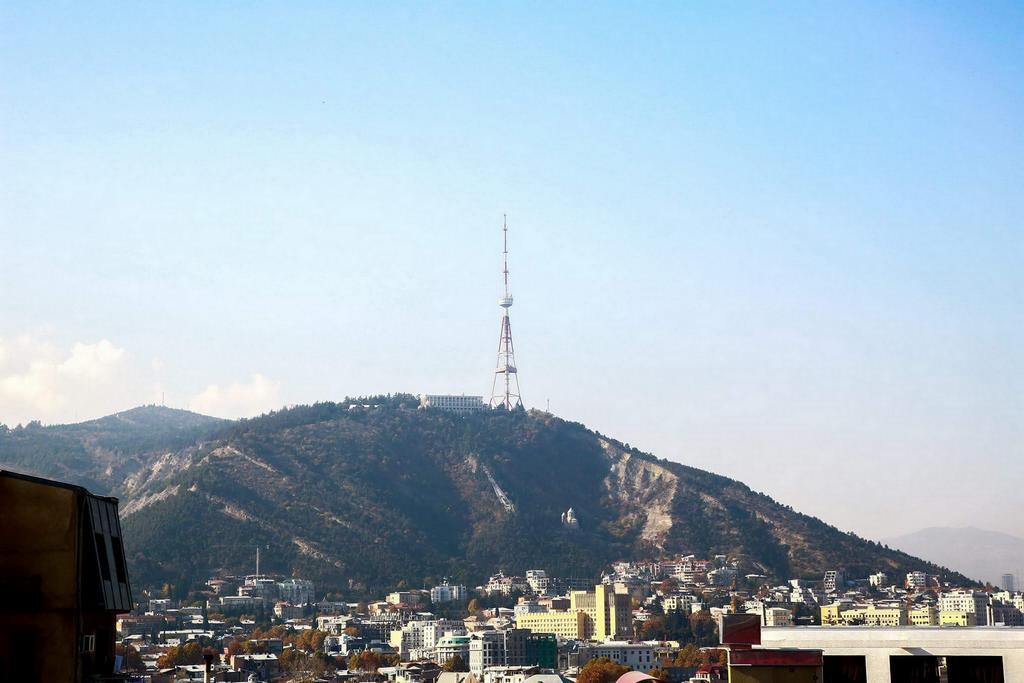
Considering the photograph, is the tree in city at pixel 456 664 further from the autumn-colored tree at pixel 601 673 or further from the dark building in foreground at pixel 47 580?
the dark building in foreground at pixel 47 580

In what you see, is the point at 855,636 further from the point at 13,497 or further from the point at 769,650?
the point at 13,497

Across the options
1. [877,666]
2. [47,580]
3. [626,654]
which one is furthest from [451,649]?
[47,580]

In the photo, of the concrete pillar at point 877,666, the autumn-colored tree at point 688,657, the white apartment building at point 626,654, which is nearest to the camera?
the concrete pillar at point 877,666

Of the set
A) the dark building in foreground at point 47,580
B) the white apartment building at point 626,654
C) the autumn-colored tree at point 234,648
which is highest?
the dark building in foreground at point 47,580

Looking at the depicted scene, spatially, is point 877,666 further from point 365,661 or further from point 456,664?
point 365,661

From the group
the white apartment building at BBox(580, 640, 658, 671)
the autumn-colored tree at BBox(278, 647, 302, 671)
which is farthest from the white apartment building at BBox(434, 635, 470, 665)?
the autumn-colored tree at BBox(278, 647, 302, 671)


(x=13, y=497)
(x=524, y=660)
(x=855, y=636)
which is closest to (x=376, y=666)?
(x=524, y=660)

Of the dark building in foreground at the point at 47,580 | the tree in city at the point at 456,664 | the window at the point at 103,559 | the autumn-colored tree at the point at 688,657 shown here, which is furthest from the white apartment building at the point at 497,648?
the dark building in foreground at the point at 47,580

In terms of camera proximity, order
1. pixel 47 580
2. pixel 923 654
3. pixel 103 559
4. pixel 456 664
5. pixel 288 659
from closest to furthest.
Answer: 1. pixel 47 580
2. pixel 103 559
3. pixel 923 654
4. pixel 288 659
5. pixel 456 664
